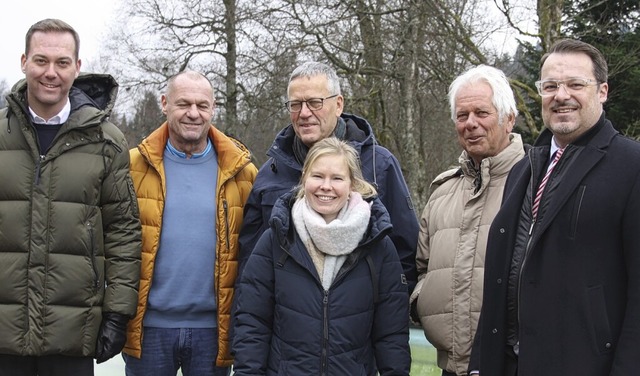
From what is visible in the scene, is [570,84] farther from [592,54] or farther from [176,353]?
[176,353]

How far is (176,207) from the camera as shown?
350cm

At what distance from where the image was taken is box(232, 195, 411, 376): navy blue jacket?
9.51 ft

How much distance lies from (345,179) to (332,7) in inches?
402

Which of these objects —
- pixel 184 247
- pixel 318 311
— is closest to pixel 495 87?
pixel 318 311

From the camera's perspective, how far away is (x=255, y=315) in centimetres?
298

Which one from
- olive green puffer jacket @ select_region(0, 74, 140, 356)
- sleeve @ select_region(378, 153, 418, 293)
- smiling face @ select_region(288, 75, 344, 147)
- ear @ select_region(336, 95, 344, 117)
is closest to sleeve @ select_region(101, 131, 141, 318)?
olive green puffer jacket @ select_region(0, 74, 140, 356)

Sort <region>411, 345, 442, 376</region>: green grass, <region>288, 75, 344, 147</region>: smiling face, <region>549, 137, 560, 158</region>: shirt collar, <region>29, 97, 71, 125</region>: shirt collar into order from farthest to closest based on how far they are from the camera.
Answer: <region>411, 345, 442, 376</region>: green grass
<region>288, 75, 344, 147</region>: smiling face
<region>29, 97, 71, 125</region>: shirt collar
<region>549, 137, 560, 158</region>: shirt collar

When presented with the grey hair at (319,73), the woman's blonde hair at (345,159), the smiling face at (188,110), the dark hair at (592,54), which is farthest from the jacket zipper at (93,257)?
the dark hair at (592,54)

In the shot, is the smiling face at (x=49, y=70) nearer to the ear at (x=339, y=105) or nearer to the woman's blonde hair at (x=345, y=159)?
the woman's blonde hair at (x=345, y=159)

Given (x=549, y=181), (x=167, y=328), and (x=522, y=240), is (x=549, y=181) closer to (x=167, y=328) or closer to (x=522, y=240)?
(x=522, y=240)

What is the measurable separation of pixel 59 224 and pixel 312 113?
1.27 metres

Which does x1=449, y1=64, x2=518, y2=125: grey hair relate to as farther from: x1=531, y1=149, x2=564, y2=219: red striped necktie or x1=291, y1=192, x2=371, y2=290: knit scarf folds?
x1=291, y1=192, x2=371, y2=290: knit scarf folds

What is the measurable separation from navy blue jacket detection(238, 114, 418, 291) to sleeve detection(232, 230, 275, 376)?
447mm

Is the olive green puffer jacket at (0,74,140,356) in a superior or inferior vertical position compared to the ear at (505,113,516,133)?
inferior
